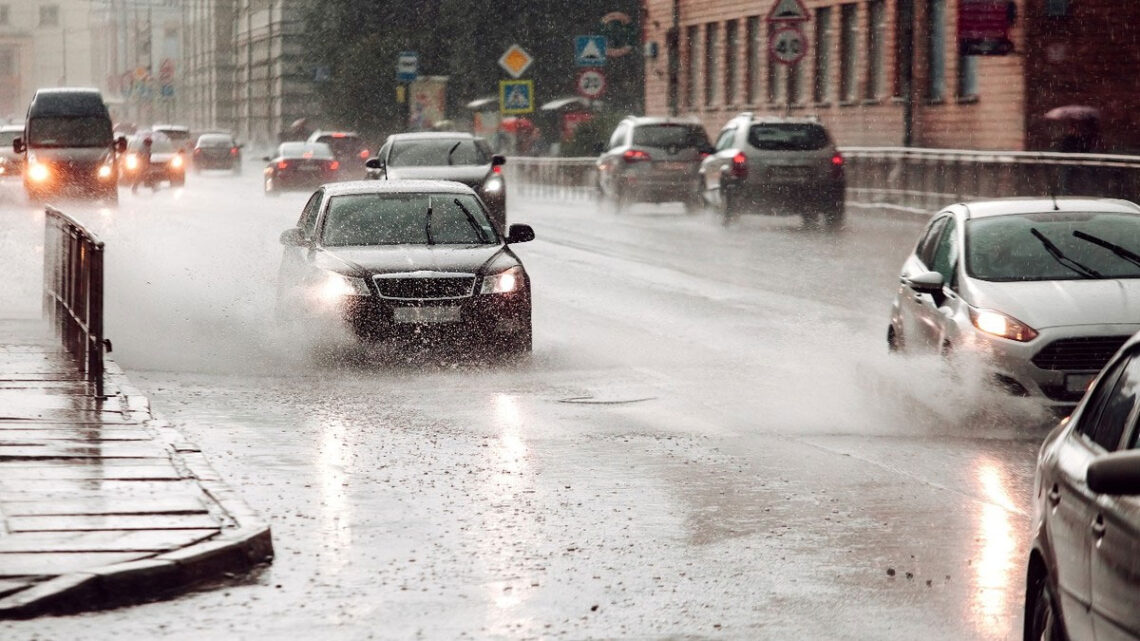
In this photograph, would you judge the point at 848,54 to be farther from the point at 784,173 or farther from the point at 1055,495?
the point at 1055,495

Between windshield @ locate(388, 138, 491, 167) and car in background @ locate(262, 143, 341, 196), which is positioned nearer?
windshield @ locate(388, 138, 491, 167)

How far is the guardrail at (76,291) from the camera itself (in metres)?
13.0

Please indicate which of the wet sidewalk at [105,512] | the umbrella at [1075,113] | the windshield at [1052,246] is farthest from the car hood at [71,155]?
the windshield at [1052,246]

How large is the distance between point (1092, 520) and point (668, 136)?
109 ft

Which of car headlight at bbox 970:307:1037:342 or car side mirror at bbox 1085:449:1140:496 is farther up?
car side mirror at bbox 1085:449:1140:496

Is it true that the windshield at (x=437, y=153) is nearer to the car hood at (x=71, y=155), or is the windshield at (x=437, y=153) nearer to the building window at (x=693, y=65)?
the car hood at (x=71, y=155)

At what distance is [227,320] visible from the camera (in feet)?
62.9

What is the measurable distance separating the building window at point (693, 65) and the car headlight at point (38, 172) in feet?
77.4

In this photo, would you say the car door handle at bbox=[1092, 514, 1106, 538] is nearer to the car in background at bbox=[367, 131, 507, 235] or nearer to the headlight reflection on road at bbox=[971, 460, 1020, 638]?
the headlight reflection on road at bbox=[971, 460, 1020, 638]

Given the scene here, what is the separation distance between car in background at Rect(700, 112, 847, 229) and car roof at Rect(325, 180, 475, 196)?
54.9 feet

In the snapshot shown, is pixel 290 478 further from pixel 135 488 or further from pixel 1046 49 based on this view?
pixel 1046 49

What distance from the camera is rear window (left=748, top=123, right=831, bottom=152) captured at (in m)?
33.9

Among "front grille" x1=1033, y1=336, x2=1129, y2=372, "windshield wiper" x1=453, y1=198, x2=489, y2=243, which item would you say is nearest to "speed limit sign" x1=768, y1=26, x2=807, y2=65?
"windshield wiper" x1=453, y1=198, x2=489, y2=243

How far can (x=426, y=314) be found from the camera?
611 inches
